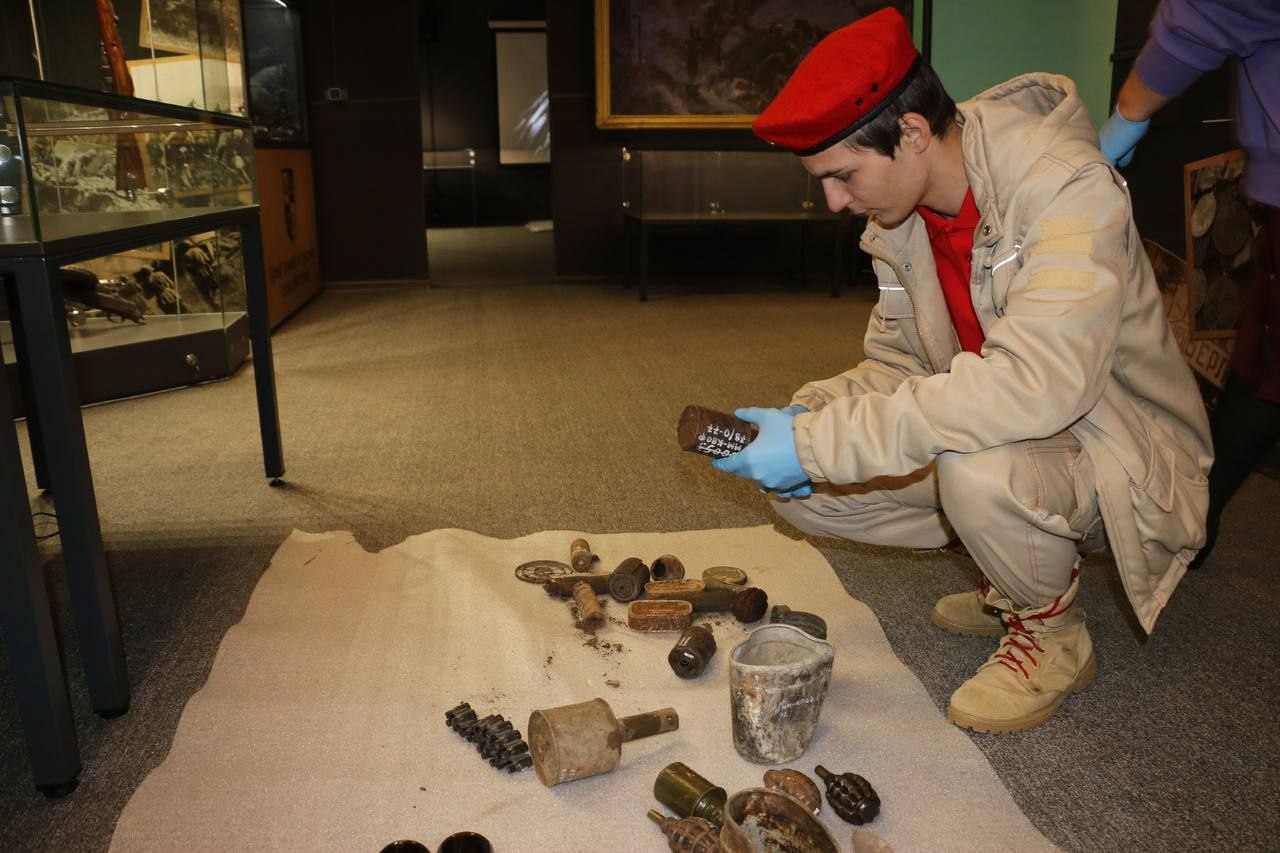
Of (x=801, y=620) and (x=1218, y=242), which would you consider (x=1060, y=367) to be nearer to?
(x=801, y=620)

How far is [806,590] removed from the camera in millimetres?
2402

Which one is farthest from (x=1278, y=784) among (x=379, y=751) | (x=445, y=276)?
(x=445, y=276)

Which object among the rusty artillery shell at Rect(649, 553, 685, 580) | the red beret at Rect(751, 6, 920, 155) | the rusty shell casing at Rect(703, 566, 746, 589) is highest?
the red beret at Rect(751, 6, 920, 155)

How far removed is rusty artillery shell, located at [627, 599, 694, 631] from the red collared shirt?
2.66 feet

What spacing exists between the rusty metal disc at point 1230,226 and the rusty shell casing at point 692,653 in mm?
2286

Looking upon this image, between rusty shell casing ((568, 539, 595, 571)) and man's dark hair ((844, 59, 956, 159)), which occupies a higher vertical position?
man's dark hair ((844, 59, 956, 159))

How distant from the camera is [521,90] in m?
13.4

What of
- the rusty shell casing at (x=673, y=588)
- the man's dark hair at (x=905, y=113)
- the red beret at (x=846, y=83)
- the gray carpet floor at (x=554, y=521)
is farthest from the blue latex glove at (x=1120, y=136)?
the rusty shell casing at (x=673, y=588)

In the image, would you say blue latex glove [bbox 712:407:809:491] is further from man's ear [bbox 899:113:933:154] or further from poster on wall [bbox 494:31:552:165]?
poster on wall [bbox 494:31:552:165]

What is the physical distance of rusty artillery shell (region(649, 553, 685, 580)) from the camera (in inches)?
94.6

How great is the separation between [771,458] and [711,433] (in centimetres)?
12

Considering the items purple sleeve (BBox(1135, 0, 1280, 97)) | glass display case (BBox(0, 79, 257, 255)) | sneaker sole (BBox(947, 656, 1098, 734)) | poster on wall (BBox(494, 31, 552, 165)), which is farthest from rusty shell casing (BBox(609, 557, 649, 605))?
poster on wall (BBox(494, 31, 552, 165))

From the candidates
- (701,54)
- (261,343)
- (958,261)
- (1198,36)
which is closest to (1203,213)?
(1198,36)

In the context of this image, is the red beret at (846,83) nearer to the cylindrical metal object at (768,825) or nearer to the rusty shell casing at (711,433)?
the rusty shell casing at (711,433)
